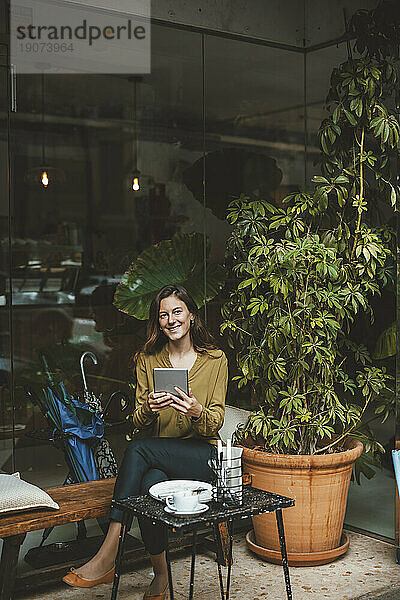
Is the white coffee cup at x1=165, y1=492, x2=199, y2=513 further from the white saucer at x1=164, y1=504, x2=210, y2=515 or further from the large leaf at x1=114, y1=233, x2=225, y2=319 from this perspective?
the large leaf at x1=114, y1=233, x2=225, y2=319

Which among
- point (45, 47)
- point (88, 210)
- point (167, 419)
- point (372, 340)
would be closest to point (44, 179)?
point (88, 210)

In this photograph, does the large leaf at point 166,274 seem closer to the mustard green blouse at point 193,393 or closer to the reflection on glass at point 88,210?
the reflection on glass at point 88,210

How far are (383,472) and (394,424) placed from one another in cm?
27

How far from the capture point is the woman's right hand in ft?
11.8

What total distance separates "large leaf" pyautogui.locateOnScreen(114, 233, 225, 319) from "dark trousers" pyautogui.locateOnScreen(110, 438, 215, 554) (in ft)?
2.61

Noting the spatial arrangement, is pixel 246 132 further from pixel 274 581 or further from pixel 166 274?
pixel 274 581

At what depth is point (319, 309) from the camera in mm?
4121

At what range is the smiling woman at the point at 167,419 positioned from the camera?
3.49 m

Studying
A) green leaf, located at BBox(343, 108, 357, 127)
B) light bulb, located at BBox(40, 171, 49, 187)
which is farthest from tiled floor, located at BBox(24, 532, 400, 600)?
green leaf, located at BBox(343, 108, 357, 127)

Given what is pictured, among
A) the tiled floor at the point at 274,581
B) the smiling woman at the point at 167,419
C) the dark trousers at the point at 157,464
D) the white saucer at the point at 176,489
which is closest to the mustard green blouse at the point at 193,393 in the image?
the smiling woman at the point at 167,419

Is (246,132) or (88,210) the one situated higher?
(246,132)

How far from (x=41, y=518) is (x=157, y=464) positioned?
61 centimetres

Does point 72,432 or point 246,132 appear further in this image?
point 246,132

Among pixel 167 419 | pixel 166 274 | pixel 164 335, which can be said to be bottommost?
pixel 167 419
